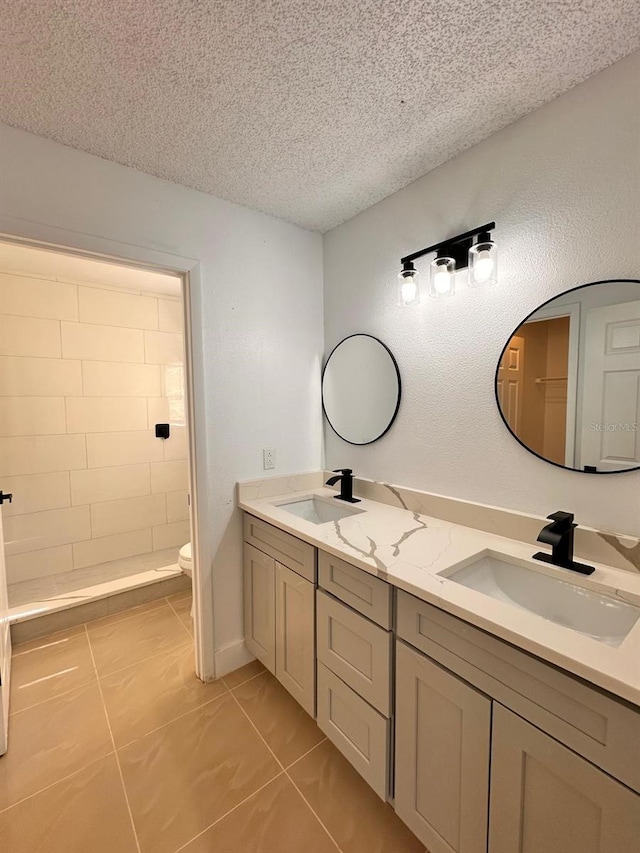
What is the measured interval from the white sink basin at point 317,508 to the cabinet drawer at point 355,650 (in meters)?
0.52

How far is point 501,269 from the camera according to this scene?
1379mm

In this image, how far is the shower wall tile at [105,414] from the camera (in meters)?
2.72

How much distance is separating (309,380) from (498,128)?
136cm

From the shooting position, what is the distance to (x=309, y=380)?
85.5 inches

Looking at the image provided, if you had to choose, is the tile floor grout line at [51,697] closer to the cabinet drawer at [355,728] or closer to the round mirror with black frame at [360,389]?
the cabinet drawer at [355,728]

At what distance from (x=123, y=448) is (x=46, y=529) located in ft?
2.45

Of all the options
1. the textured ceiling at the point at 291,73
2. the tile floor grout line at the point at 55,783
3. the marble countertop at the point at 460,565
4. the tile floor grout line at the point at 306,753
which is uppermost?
the textured ceiling at the point at 291,73

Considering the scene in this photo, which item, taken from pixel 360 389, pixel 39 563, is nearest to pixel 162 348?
pixel 39 563

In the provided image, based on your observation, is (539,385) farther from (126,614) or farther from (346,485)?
(126,614)

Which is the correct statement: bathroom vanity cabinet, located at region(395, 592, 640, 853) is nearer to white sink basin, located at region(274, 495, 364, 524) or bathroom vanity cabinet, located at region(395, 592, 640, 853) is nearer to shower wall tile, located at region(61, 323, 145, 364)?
white sink basin, located at region(274, 495, 364, 524)

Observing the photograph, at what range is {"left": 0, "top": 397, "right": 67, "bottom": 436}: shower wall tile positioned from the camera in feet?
8.15

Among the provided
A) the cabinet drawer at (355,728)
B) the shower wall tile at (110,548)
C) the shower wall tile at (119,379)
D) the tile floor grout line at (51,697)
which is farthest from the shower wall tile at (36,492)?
the cabinet drawer at (355,728)

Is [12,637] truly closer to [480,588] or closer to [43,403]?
[43,403]

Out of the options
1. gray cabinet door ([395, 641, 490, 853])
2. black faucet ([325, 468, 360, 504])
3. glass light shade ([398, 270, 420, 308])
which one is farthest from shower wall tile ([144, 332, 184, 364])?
gray cabinet door ([395, 641, 490, 853])
